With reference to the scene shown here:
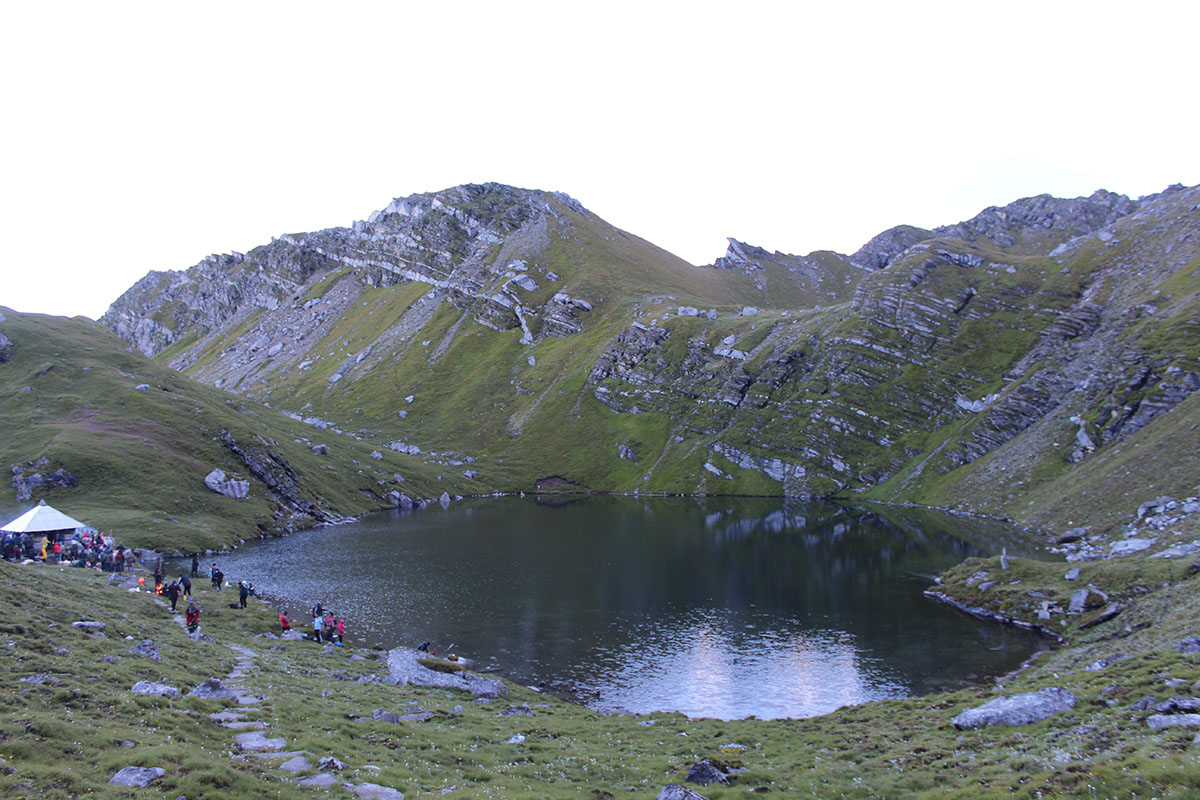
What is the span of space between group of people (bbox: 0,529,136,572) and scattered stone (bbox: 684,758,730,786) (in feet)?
212

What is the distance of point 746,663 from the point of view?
54.7 metres

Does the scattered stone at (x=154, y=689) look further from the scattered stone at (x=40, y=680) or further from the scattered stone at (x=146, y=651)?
the scattered stone at (x=146, y=651)

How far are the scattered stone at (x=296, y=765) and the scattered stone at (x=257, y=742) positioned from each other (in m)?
1.43

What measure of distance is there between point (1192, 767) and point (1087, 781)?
2.58 metres

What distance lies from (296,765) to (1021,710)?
30.0 m

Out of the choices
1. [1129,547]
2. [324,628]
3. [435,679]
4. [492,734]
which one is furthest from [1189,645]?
[324,628]

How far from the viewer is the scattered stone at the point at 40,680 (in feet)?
73.7

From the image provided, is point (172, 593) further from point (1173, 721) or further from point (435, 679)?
point (1173, 721)

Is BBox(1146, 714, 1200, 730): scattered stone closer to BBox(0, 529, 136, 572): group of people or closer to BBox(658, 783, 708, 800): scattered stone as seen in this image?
BBox(658, 783, 708, 800): scattered stone

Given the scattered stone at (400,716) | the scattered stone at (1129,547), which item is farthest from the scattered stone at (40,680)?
the scattered stone at (1129,547)

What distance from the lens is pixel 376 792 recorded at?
65.3 ft

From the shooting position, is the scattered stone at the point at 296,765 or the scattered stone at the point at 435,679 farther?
the scattered stone at the point at 435,679

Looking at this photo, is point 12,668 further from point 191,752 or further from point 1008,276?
point 1008,276

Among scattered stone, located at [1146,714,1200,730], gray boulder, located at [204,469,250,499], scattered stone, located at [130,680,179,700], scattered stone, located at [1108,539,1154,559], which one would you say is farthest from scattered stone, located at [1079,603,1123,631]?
gray boulder, located at [204,469,250,499]
